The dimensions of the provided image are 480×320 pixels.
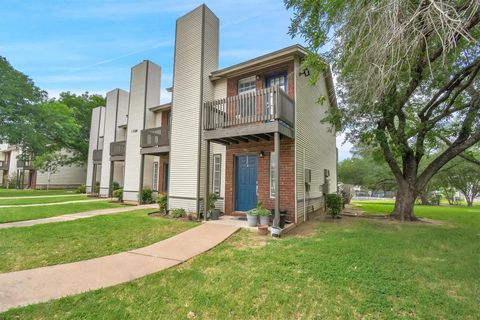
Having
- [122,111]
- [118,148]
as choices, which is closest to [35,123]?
[122,111]

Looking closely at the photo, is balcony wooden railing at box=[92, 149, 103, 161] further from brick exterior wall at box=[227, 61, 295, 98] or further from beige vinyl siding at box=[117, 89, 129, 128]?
brick exterior wall at box=[227, 61, 295, 98]

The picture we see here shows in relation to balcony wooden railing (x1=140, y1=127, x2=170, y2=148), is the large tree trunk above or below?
below

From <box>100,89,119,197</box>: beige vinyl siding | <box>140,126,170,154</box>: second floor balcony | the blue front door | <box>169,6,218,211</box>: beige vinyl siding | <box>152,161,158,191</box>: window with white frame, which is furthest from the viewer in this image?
<box>100,89,119,197</box>: beige vinyl siding

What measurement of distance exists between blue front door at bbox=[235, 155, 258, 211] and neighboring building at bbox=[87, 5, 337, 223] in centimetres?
4

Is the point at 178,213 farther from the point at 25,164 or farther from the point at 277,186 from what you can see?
the point at 25,164

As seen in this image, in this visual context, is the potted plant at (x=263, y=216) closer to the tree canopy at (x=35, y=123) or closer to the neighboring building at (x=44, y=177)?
the tree canopy at (x=35, y=123)

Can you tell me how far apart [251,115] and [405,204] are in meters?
7.88

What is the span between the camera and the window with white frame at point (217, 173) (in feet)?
34.1

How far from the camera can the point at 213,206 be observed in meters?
9.45

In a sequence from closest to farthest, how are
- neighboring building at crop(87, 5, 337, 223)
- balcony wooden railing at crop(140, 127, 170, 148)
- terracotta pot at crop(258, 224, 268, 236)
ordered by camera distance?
1. terracotta pot at crop(258, 224, 268, 236)
2. neighboring building at crop(87, 5, 337, 223)
3. balcony wooden railing at crop(140, 127, 170, 148)

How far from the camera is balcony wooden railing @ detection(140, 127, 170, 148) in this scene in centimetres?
1282

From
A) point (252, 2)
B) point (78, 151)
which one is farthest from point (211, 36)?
point (78, 151)

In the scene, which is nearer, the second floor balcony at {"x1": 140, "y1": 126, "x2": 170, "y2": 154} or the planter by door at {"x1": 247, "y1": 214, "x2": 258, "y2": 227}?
the planter by door at {"x1": 247, "y1": 214, "x2": 258, "y2": 227}

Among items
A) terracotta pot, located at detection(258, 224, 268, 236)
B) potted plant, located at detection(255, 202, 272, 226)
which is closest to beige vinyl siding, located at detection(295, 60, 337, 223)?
potted plant, located at detection(255, 202, 272, 226)
